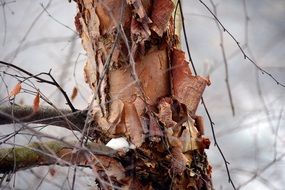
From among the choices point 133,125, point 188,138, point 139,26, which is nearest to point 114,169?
point 133,125

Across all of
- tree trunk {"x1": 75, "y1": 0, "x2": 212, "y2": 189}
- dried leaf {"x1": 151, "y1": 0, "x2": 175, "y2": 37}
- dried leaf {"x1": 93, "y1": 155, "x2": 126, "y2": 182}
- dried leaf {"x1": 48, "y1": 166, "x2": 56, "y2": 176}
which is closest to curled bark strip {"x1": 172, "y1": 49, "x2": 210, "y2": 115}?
tree trunk {"x1": 75, "y1": 0, "x2": 212, "y2": 189}

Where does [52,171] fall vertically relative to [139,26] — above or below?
below

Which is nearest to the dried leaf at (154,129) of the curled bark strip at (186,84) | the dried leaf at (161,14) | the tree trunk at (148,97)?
the tree trunk at (148,97)

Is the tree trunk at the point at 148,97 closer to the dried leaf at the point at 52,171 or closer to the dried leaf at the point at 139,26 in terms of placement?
the dried leaf at the point at 139,26

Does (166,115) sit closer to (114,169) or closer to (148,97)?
(148,97)

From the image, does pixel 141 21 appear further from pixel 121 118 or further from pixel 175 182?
pixel 175 182

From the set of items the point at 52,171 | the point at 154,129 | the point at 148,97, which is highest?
the point at 148,97
